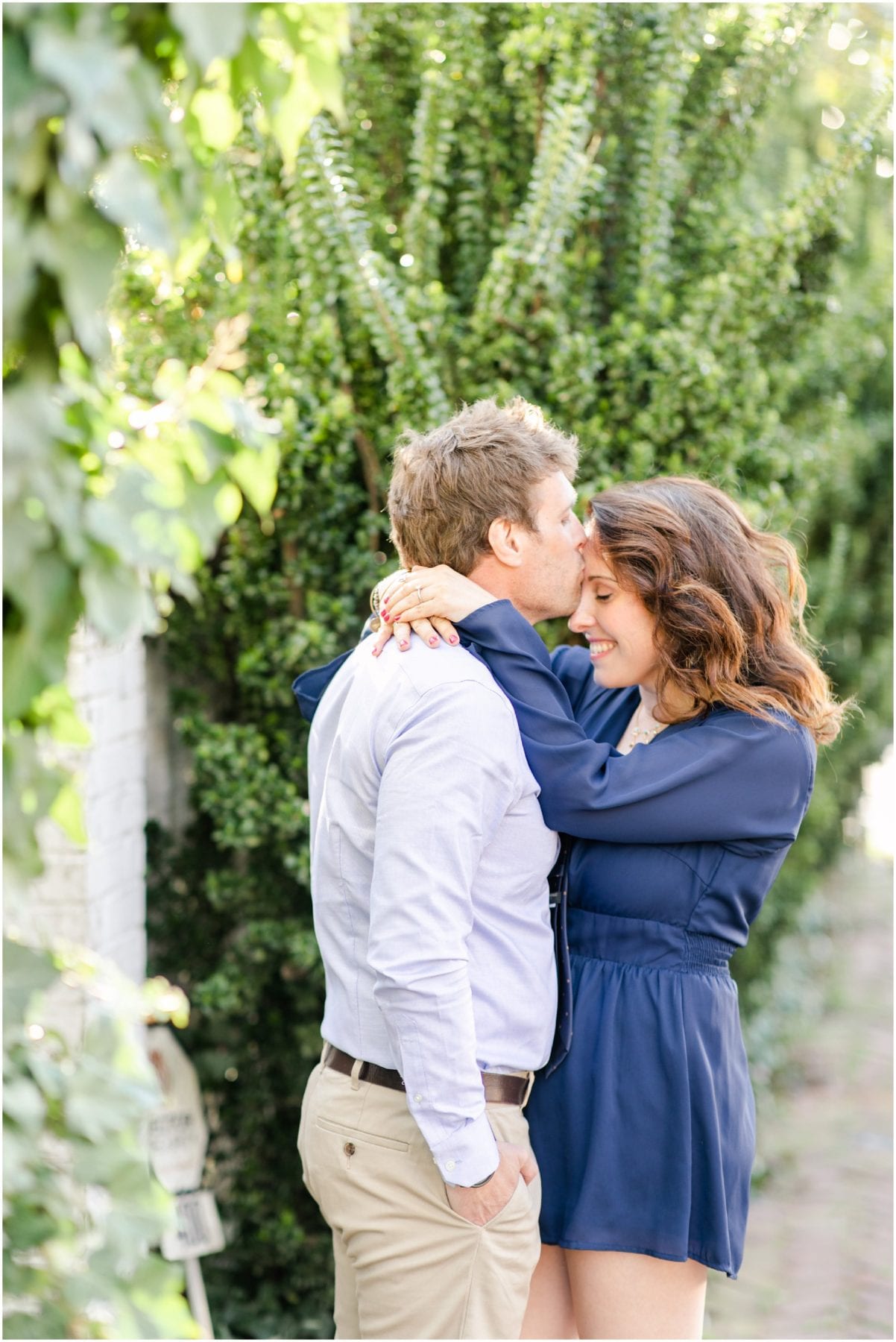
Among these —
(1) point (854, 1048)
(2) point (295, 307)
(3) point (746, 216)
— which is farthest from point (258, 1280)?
(1) point (854, 1048)

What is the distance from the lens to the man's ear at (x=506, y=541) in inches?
82.3

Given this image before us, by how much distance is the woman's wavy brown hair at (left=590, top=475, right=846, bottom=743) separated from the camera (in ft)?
7.07

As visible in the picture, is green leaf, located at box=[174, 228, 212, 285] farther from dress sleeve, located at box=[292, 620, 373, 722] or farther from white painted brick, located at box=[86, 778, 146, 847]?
white painted brick, located at box=[86, 778, 146, 847]

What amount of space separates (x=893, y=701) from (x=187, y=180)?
658 cm

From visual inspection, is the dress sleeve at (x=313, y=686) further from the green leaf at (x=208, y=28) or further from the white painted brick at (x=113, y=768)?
the green leaf at (x=208, y=28)

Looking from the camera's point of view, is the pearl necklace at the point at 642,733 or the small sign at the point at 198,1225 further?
the small sign at the point at 198,1225

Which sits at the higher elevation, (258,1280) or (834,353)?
(834,353)

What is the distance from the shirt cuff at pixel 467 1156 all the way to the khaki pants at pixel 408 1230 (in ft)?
0.29

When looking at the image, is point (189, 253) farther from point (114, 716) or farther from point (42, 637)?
point (114, 716)

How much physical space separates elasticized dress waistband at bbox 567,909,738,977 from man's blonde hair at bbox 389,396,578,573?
696mm

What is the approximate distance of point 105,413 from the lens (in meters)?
1.05

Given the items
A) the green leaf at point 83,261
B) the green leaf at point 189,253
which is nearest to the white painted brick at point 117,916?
the green leaf at point 189,253

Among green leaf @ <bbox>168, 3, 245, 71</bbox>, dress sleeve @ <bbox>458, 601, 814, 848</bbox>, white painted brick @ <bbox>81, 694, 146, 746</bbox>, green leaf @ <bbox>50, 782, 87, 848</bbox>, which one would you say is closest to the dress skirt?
dress sleeve @ <bbox>458, 601, 814, 848</bbox>

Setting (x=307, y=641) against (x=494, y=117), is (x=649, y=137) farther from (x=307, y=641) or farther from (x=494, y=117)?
(x=307, y=641)
